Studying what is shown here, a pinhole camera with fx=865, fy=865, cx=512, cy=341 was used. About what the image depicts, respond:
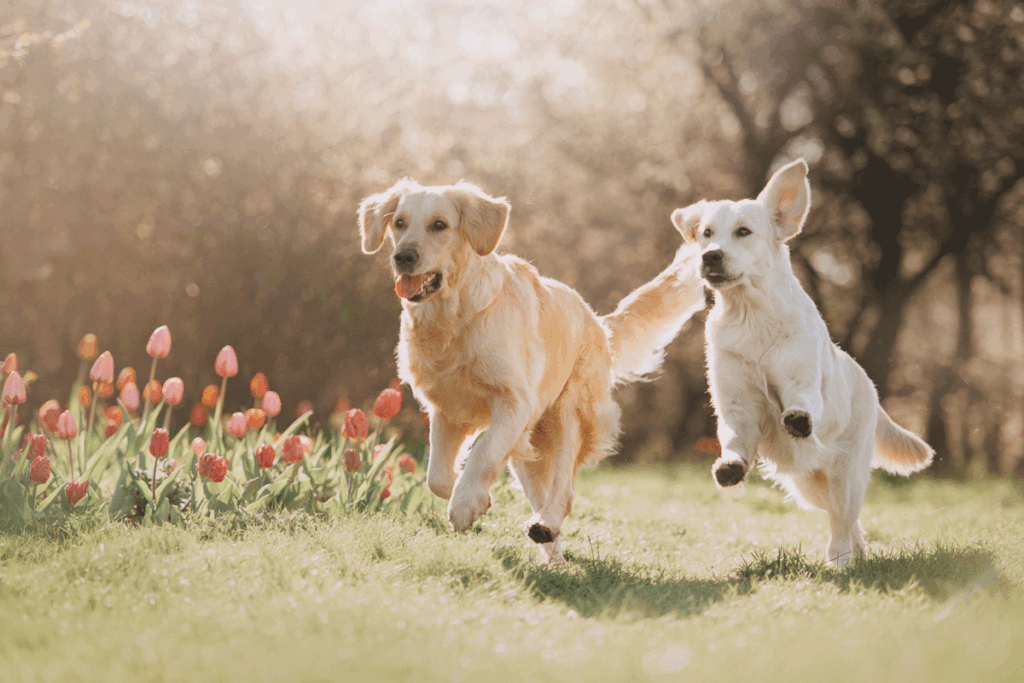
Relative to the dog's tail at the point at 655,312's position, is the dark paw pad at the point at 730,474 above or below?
below

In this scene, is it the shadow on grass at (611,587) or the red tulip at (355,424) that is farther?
the red tulip at (355,424)

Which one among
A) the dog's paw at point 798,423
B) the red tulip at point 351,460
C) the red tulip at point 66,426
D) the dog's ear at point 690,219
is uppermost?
the dog's ear at point 690,219

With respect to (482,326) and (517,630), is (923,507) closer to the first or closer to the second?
(482,326)

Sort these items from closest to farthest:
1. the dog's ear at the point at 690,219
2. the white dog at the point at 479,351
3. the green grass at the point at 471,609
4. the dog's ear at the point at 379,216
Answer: the green grass at the point at 471,609, the white dog at the point at 479,351, the dog's ear at the point at 379,216, the dog's ear at the point at 690,219

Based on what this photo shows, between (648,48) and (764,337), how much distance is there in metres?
9.07

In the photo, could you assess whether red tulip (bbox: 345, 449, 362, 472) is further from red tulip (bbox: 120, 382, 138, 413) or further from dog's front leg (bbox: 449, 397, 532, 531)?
red tulip (bbox: 120, 382, 138, 413)

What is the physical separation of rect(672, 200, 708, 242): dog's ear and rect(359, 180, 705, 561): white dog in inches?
33.0

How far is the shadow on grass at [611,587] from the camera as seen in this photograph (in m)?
3.60

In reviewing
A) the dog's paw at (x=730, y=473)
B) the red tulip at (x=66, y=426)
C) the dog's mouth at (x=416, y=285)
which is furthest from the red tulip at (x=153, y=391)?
the dog's paw at (x=730, y=473)

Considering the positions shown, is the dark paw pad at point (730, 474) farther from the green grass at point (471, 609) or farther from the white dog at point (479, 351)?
the white dog at point (479, 351)

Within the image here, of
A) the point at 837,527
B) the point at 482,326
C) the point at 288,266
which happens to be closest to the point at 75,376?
the point at 288,266

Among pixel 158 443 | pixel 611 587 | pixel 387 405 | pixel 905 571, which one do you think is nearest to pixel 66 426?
pixel 158 443

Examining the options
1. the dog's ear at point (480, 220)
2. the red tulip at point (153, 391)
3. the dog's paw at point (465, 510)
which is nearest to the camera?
the dog's paw at point (465, 510)

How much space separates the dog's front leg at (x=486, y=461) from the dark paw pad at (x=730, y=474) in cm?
102
